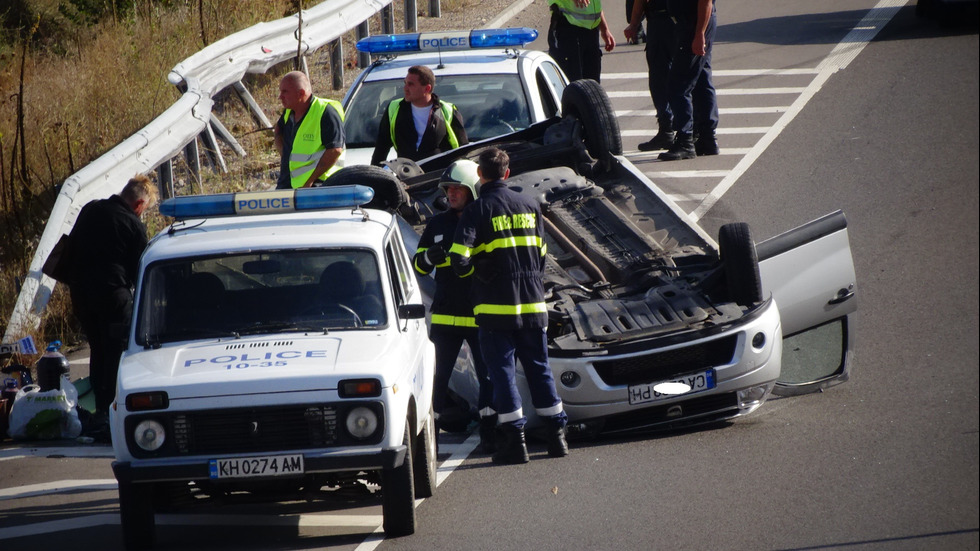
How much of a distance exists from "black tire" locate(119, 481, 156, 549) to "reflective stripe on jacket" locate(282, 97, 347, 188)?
14.6ft

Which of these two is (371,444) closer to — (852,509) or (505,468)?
(505,468)

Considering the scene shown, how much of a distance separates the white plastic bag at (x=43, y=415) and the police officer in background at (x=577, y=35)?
8342 millimetres

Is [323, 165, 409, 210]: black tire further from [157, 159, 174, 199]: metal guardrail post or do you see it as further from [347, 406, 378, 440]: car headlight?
[157, 159, 174, 199]: metal guardrail post

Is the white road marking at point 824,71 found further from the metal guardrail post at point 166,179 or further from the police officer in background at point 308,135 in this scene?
the metal guardrail post at point 166,179

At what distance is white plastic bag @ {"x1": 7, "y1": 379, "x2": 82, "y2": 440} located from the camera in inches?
355

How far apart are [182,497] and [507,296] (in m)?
2.33

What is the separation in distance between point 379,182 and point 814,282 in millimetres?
3208

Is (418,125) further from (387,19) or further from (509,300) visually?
(387,19)

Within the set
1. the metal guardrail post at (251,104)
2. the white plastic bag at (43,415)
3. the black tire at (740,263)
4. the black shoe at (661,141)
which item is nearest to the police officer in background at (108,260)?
the white plastic bag at (43,415)

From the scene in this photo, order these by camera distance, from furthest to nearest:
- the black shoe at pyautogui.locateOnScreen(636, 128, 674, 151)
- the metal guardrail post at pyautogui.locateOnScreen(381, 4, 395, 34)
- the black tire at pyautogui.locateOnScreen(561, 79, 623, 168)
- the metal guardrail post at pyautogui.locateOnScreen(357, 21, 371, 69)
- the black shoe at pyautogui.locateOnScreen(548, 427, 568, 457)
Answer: the metal guardrail post at pyautogui.locateOnScreen(381, 4, 395, 34) < the metal guardrail post at pyautogui.locateOnScreen(357, 21, 371, 69) < the black shoe at pyautogui.locateOnScreen(636, 128, 674, 151) < the black tire at pyautogui.locateOnScreen(561, 79, 623, 168) < the black shoe at pyautogui.locateOnScreen(548, 427, 568, 457)

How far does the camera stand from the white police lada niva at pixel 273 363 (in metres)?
6.25

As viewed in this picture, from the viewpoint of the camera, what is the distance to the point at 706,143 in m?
14.7

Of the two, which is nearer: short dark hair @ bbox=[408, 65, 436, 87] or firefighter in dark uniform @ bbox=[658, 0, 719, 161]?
short dark hair @ bbox=[408, 65, 436, 87]

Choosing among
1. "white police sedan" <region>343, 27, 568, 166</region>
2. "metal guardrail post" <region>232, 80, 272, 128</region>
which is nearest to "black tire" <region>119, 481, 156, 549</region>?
"white police sedan" <region>343, 27, 568, 166</region>
